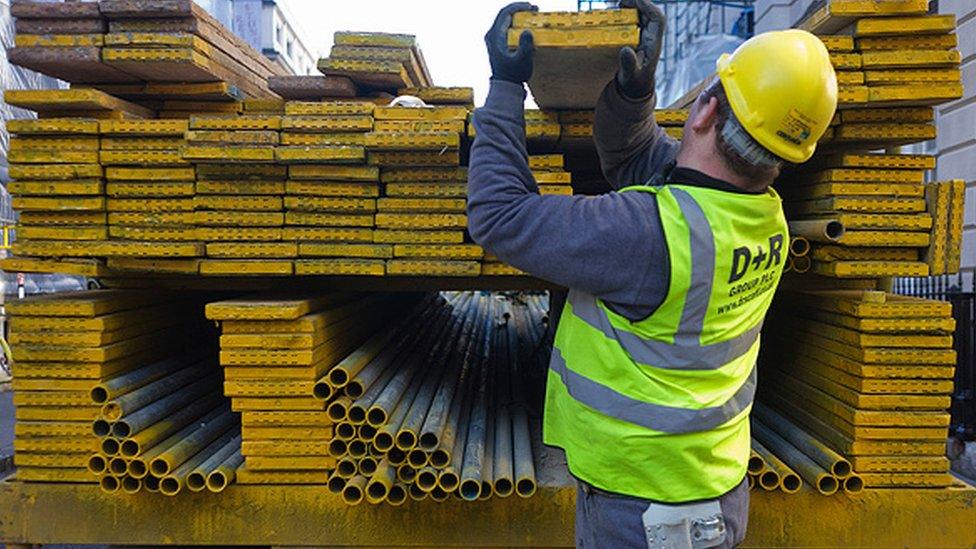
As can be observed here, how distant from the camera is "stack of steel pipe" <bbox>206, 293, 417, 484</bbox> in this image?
2902 millimetres

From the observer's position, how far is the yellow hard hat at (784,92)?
6.34ft

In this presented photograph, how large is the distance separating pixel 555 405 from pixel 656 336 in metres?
0.49

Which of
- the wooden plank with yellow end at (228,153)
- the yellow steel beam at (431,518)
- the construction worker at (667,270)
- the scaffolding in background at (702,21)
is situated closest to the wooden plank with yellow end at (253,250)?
the wooden plank with yellow end at (228,153)

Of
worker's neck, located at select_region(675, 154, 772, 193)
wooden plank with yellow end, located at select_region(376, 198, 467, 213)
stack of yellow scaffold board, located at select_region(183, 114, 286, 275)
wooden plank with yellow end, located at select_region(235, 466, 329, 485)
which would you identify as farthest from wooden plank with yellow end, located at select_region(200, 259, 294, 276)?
worker's neck, located at select_region(675, 154, 772, 193)

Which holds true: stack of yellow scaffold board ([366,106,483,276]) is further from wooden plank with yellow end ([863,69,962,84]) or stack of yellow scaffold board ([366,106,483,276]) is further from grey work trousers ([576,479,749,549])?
wooden plank with yellow end ([863,69,962,84])

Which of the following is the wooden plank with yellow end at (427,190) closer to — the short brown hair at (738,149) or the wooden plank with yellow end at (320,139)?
the wooden plank with yellow end at (320,139)

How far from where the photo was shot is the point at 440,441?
2.89 metres

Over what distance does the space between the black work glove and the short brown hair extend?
0.29 m

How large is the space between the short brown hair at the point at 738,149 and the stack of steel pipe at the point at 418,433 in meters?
1.51

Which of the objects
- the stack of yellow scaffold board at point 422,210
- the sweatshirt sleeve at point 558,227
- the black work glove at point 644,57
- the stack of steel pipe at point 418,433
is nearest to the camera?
the sweatshirt sleeve at point 558,227

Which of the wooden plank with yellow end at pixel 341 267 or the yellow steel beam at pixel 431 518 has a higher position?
the wooden plank with yellow end at pixel 341 267

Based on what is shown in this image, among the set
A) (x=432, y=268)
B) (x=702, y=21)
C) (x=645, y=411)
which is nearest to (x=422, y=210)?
(x=432, y=268)

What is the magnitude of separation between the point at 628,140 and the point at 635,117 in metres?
0.11

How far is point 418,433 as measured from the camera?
2.88 metres
